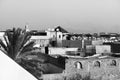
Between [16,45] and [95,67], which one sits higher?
[16,45]

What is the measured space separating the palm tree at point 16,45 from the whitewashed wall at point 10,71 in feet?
24.0

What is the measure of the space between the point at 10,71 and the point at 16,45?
7.49 meters

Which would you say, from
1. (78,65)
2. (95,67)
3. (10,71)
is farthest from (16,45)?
(10,71)

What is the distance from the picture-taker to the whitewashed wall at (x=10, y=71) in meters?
1.87

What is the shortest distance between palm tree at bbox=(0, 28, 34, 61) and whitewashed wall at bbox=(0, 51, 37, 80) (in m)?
7.32

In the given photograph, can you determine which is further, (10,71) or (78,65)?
(78,65)

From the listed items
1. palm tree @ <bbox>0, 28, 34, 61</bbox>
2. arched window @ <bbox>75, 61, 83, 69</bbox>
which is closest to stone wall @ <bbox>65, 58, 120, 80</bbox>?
arched window @ <bbox>75, 61, 83, 69</bbox>

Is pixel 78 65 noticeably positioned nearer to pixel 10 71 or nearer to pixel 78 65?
pixel 78 65

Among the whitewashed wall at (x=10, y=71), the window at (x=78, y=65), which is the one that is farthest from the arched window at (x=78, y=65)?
the whitewashed wall at (x=10, y=71)

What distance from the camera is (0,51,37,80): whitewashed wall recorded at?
73.5 inches

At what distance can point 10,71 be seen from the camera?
6.21 feet

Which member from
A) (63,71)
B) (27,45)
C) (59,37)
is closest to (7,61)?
(27,45)


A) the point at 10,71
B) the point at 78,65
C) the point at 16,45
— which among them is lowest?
the point at 78,65

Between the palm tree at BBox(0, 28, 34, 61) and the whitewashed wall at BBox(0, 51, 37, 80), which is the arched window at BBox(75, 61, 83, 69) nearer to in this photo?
the palm tree at BBox(0, 28, 34, 61)
